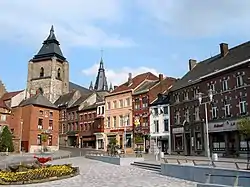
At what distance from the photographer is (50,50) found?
88.9 m

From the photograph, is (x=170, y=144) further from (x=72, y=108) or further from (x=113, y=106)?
(x=72, y=108)

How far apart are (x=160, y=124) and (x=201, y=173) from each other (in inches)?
1126

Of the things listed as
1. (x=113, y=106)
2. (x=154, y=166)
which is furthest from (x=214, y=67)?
(x=113, y=106)

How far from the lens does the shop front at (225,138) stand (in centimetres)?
3244

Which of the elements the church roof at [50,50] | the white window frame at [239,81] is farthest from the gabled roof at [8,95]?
the white window frame at [239,81]

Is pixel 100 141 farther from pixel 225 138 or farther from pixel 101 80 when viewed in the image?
pixel 101 80

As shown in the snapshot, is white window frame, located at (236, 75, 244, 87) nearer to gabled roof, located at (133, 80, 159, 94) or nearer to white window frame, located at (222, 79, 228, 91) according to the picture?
white window frame, located at (222, 79, 228, 91)

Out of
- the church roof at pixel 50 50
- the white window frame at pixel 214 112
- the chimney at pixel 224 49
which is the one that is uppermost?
the church roof at pixel 50 50

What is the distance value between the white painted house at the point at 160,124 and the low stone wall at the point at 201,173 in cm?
2330

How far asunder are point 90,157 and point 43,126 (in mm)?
24274

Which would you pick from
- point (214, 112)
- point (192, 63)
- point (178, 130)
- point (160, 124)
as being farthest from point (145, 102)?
point (214, 112)

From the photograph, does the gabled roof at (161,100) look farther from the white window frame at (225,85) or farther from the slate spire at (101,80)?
the slate spire at (101,80)

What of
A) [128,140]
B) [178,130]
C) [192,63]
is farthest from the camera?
[128,140]

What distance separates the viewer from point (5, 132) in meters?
50.2
